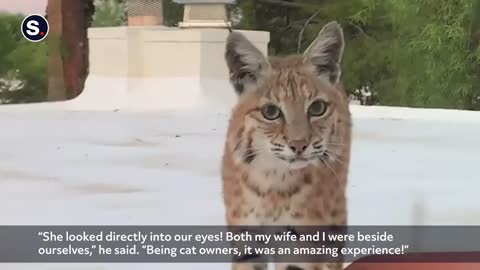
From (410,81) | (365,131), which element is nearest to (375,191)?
(365,131)

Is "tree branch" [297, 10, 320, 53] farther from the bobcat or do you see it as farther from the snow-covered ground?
the snow-covered ground

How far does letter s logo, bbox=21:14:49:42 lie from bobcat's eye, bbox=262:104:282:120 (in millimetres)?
461

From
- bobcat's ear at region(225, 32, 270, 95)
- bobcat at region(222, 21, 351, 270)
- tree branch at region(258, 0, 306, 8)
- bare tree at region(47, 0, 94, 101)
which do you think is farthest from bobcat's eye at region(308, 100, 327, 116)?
bare tree at region(47, 0, 94, 101)

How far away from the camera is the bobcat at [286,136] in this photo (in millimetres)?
1733

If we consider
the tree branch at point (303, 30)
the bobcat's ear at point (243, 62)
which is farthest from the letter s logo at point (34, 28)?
the tree branch at point (303, 30)

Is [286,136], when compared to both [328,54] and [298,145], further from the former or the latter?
[328,54]

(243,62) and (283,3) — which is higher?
(283,3)

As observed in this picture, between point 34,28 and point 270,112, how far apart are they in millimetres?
496

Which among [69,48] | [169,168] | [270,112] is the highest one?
[69,48]

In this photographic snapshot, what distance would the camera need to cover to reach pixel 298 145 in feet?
5.68

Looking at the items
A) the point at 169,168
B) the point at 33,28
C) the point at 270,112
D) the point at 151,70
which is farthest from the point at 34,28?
the point at 270,112

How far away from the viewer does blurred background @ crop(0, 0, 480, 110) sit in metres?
1.76

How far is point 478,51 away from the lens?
186cm

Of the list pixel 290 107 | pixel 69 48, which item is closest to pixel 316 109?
pixel 290 107
